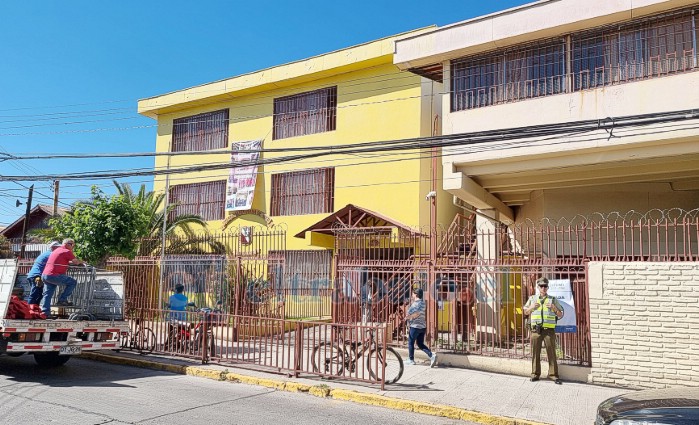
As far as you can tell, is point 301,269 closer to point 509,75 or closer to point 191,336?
point 191,336

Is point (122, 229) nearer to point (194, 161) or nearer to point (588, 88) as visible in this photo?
point (194, 161)

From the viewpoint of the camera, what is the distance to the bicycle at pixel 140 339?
11766 mm

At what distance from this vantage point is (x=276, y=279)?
13.8 meters

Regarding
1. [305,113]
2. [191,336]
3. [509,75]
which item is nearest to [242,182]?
[305,113]

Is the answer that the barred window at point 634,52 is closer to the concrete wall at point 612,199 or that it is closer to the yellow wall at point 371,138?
the concrete wall at point 612,199

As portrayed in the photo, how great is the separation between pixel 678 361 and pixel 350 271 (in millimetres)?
6172

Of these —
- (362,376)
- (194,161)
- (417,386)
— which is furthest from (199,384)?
(194,161)

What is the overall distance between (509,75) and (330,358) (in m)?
7.03

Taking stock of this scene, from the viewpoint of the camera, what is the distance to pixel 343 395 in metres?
8.38

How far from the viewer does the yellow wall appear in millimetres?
16984

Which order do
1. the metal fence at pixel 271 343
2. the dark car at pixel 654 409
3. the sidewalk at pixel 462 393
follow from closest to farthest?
the dark car at pixel 654 409
the sidewalk at pixel 462 393
the metal fence at pixel 271 343

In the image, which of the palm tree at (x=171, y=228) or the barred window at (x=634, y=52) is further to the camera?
the palm tree at (x=171, y=228)

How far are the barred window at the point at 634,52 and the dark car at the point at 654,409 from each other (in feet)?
22.6

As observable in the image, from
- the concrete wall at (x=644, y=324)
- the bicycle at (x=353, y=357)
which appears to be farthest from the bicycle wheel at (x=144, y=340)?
the concrete wall at (x=644, y=324)
